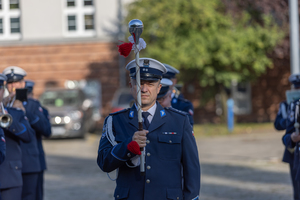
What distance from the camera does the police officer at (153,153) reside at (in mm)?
3387

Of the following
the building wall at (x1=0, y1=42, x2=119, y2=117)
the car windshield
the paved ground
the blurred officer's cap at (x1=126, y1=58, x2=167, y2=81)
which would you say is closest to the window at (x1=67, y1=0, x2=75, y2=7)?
the building wall at (x1=0, y1=42, x2=119, y2=117)

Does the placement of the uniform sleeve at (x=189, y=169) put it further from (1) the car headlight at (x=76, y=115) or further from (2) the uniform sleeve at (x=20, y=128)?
(1) the car headlight at (x=76, y=115)

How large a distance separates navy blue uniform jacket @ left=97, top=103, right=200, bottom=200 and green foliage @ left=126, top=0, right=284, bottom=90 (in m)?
14.9

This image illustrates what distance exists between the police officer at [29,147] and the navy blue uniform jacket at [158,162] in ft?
8.08

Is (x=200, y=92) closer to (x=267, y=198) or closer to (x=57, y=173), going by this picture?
(x=57, y=173)

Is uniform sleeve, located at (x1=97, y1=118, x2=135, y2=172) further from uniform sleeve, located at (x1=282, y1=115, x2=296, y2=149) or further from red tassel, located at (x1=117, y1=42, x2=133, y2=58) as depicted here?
uniform sleeve, located at (x1=282, y1=115, x2=296, y2=149)

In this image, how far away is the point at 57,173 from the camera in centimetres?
1140

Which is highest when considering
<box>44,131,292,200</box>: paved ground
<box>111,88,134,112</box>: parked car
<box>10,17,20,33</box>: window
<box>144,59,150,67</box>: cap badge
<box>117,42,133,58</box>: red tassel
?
<box>10,17,20,33</box>: window

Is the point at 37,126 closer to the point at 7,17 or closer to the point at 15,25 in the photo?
the point at 15,25

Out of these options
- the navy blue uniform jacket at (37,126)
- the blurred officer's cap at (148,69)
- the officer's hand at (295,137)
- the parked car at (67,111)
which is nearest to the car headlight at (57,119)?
the parked car at (67,111)

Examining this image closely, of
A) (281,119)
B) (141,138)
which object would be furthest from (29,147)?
(281,119)

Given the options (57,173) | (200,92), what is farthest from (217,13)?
(57,173)

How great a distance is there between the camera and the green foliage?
18.5m

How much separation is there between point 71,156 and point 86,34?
10.9 meters
